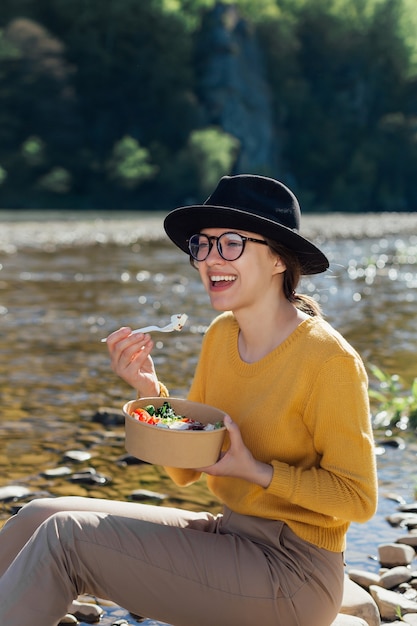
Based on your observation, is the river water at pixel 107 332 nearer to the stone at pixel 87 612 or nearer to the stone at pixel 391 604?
the stone at pixel 391 604

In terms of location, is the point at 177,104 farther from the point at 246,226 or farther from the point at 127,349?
the point at 246,226

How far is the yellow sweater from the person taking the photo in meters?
2.80

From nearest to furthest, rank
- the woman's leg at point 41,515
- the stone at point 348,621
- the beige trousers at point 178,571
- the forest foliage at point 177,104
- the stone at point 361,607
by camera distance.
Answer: the beige trousers at point 178,571
the woman's leg at point 41,515
the stone at point 348,621
the stone at point 361,607
the forest foliage at point 177,104

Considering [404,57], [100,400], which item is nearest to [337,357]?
[100,400]

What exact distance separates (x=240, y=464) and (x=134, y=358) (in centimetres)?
57

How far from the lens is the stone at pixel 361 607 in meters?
3.50

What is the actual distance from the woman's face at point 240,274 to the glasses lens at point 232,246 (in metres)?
0.01

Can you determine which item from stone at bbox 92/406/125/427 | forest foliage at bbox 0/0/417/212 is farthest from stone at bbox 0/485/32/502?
forest foliage at bbox 0/0/417/212

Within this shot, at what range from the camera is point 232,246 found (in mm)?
2992

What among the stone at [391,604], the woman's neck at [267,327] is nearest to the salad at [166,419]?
the woman's neck at [267,327]

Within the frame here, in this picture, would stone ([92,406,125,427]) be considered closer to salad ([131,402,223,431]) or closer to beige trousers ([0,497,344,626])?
salad ([131,402,223,431])

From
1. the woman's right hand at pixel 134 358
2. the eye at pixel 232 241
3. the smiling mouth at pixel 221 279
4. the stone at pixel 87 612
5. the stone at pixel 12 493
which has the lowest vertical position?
the stone at pixel 87 612

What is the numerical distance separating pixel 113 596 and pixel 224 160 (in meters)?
58.6

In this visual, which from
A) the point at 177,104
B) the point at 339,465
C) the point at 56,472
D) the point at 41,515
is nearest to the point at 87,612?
the point at 41,515
